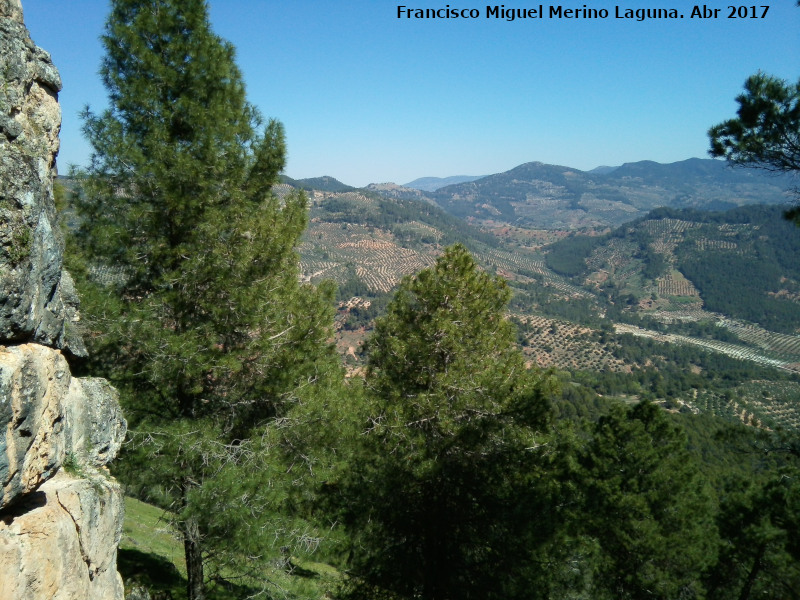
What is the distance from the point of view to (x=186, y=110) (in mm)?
6254

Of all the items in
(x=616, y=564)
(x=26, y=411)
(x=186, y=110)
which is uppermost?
(x=186, y=110)

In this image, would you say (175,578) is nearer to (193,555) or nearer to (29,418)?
(193,555)

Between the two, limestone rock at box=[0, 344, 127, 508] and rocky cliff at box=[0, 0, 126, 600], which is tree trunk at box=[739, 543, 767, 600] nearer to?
rocky cliff at box=[0, 0, 126, 600]

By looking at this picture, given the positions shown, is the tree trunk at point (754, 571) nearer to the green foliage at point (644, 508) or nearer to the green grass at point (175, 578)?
the green foliage at point (644, 508)

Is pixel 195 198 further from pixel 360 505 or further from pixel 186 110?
pixel 360 505

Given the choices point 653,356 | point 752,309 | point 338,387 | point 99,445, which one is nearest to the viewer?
point 99,445

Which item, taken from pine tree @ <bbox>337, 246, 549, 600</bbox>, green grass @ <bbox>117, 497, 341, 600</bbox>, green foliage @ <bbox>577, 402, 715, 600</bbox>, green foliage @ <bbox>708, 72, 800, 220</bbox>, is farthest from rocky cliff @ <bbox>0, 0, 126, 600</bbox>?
green foliage @ <bbox>577, 402, 715, 600</bbox>

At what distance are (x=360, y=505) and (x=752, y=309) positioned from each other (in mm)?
215476

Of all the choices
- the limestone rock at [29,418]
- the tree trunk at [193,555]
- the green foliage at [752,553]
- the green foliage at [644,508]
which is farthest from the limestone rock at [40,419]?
the green foliage at [752,553]

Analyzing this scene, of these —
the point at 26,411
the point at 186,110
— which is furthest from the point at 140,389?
the point at 186,110

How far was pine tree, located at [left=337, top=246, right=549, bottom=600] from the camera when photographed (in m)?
7.62

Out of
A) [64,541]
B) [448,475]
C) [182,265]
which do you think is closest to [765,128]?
[448,475]

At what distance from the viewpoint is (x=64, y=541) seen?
391 cm

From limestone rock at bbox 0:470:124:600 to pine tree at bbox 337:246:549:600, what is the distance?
3.62 m
